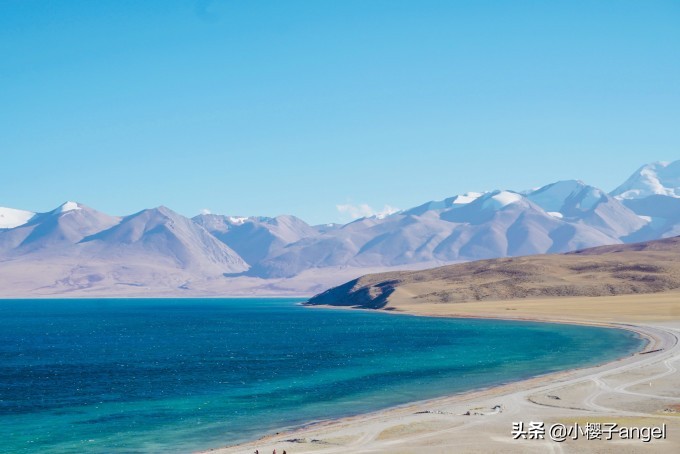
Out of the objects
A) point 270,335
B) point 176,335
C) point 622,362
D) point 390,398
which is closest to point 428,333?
point 270,335

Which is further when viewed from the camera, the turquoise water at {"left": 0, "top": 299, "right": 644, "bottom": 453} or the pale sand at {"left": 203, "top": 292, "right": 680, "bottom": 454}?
the turquoise water at {"left": 0, "top": 299, "right": 644, "bottom": 453}

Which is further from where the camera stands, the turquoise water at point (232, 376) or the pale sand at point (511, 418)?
the turquoise water at point (232, 376)

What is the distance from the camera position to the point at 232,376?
97.4 meters

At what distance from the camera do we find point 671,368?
290 ft

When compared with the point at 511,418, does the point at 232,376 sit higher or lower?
higher

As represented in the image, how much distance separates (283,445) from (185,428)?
13.6 meters

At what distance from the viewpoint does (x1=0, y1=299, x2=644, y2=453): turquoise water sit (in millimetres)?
64250

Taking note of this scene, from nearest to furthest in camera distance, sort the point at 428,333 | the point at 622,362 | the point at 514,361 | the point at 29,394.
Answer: the point at 29,394 < the point at 622,362 < the point at 514,361 < the point at 428,333

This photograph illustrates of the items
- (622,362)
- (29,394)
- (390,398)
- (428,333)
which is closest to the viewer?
(390,398)

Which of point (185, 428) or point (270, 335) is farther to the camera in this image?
point (270, 335)

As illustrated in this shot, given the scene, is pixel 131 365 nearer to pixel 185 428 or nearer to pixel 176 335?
pixel 185 428

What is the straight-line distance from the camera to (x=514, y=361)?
107 m

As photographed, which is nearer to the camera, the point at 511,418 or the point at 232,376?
the point at 511,418

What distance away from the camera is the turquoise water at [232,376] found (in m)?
64.2
